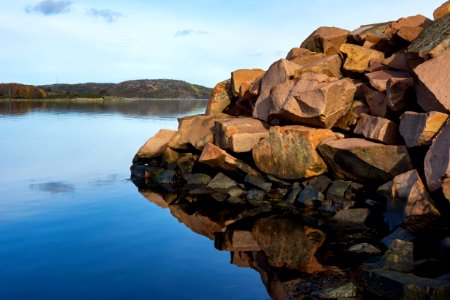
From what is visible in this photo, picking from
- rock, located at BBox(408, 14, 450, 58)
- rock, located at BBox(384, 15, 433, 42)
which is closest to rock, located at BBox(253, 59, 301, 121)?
rock, located at BBox(384, 15, 433, 42)

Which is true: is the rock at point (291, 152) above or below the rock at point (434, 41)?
below

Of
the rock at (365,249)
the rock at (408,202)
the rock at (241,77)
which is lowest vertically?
the rock at (365,249)

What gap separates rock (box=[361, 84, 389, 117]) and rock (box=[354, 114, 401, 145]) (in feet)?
1.65

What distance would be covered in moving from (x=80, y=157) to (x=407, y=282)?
27.1 metres

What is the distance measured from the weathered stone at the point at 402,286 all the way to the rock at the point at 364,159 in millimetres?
6827

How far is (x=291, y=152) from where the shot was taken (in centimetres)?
1931

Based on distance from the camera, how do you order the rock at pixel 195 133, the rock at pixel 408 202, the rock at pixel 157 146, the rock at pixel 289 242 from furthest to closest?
the rock at pixel 157 146 < the rock at pixel 195 133 < the rock at pixel 408 202 < the rock at pixel 289 242

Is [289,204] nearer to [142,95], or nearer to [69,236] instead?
[69,236]

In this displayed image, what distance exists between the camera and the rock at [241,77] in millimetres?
25188

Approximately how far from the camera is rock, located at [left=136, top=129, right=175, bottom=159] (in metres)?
26.3

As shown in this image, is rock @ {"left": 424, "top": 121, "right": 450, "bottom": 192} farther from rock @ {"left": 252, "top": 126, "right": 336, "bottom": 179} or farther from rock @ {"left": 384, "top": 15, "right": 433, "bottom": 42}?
rock @ {"left": 384, "top": 15, "right": 433, "bottom": 42}

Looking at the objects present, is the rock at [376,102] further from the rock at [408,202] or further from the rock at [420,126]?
the rock at [408,202]

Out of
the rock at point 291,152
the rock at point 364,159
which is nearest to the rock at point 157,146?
the rock at point 291,152

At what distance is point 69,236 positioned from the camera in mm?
15812
